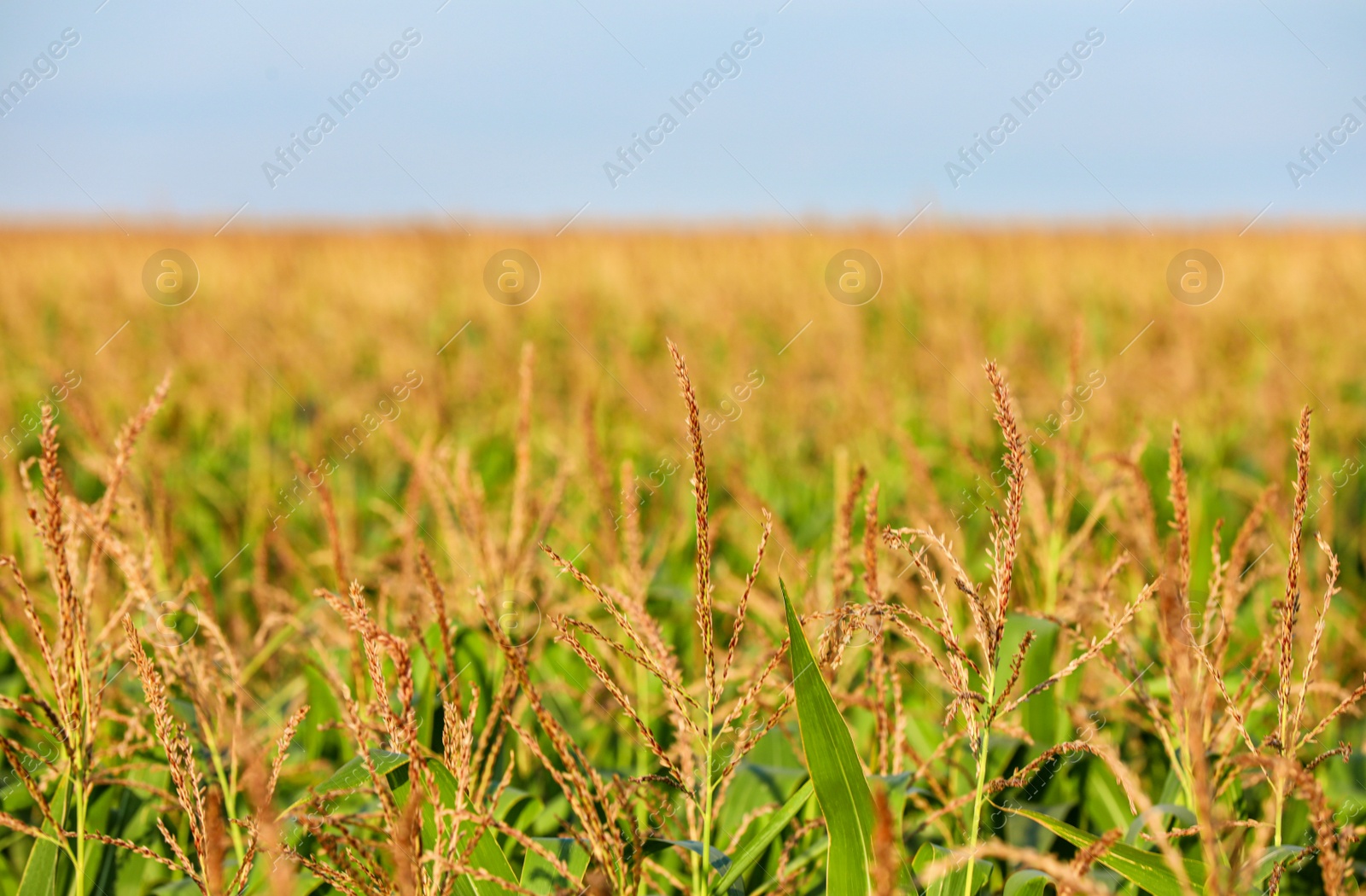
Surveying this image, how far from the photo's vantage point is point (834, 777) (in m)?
0.92

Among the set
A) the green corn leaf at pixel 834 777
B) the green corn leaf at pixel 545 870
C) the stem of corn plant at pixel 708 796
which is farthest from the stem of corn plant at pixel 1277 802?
the green corn leaf at pixel 545 870

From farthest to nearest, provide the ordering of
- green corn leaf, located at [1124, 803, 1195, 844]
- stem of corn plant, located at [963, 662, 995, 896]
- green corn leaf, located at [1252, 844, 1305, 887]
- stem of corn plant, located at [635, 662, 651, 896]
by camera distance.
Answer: stem of corn plant, located at [635, 662, 651, 896] < green corn leaf, located at [1124, 803, 1195, 844] < green corn leaf, located at [1252, 844, 1305, 887] < stem of corn plant, located at [963, 662, 995, 896]

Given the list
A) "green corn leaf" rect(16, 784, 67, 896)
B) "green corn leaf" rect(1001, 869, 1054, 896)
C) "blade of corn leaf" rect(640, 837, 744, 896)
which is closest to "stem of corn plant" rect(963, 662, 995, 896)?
"green corn leaf" rect(1001, 869, 1054, 896)

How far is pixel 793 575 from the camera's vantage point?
239cm

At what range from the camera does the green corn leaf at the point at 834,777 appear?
0.89 meters

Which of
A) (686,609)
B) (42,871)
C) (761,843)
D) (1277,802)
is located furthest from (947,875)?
(686,609)

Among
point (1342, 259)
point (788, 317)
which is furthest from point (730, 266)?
point (1342, 259)

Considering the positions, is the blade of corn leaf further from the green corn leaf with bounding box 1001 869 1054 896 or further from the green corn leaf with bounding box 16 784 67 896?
the green corn leaf with bounding box 16 784 67 896

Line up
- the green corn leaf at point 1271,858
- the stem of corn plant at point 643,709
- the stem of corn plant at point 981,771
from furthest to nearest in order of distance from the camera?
the stem of corn plant at point 643,709
the green corn leaf at point 1271,858
the stem of corn plant at point 981,771

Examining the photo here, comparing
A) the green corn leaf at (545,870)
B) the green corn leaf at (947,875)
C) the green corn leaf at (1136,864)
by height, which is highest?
the green corn leaf at (1136,864)

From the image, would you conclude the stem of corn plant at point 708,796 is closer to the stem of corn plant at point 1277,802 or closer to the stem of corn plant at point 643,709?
the stem of corn plant at point 1277,802

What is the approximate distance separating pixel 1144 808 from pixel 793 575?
1.48 meters

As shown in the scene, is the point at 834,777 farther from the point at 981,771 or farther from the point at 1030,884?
the point at 1030,884

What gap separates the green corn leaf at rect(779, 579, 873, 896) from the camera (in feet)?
2.93
